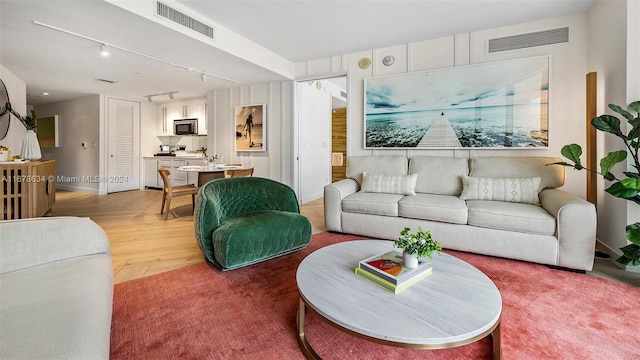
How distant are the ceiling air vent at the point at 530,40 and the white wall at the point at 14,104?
6.96 m

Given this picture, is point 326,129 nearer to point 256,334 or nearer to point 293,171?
point 293,171

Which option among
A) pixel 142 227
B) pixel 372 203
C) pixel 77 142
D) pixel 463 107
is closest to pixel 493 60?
pixel 463 107

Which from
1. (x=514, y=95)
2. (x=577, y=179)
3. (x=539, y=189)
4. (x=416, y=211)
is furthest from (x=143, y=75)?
(x=577, y=179)

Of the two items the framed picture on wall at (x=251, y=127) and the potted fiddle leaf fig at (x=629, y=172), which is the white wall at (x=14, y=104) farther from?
the potted fiddle leaf fig at (x=629, y=172)

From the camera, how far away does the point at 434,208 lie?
287 centimetres

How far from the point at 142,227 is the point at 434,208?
348cm

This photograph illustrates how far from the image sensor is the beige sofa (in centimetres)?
236

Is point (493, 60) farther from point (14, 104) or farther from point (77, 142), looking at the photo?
point (77, 142)

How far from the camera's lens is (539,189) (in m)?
2.95

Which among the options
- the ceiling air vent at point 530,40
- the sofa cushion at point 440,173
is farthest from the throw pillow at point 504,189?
the ceiling air vent at point 530,40

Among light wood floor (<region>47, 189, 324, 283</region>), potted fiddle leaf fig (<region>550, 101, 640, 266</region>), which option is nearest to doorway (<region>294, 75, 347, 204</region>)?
light wood floor (<region>47, 189, 324, 283</region>)

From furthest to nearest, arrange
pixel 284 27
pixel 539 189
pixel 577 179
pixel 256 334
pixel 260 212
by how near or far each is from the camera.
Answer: pixel 284 27 < pixel 577 179 < pixel 539 189 < pixel 260 212 < pixel 256 334

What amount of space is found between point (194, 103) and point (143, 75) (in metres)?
2.14

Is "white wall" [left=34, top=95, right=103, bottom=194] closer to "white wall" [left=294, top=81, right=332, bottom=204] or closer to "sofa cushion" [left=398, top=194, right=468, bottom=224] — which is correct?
"white wall" [left=294, top=81, right=332, bottom=204]
